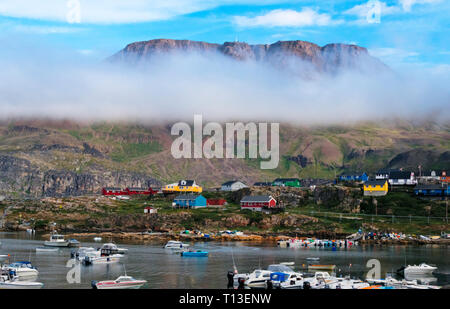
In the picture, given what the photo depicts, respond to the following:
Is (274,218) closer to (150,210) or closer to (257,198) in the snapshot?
(257,198)

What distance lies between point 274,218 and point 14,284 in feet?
324

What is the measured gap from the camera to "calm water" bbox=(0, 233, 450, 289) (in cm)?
7688

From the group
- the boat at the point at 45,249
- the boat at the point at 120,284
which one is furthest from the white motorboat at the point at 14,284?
the boat at the point at 45,249

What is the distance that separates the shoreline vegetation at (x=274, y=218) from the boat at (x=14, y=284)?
235 ft

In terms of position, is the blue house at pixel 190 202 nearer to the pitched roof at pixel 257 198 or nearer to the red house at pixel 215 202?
the red house at pixel 215 202

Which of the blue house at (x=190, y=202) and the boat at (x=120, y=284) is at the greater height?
the blue house at (x=190, y=202)

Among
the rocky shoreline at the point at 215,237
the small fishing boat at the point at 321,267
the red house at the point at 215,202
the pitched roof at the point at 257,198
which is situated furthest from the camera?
the red house at the point at 215,202

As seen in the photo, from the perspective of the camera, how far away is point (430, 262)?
323 ft

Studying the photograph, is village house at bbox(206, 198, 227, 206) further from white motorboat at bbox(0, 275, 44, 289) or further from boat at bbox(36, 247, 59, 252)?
white motorboat at bbox(0, 275, 44, 289)

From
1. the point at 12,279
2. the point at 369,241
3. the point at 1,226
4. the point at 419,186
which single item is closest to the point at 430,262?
the point at 369,241

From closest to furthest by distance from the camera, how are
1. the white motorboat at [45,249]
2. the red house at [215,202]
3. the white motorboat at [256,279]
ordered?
the white motorboat at [256,279], the white motorboat at [45,249], the red house at [215,202]

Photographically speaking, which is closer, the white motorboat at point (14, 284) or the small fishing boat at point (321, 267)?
the white motorboat at point (14, 284)

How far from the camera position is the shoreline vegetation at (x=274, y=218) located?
475ft

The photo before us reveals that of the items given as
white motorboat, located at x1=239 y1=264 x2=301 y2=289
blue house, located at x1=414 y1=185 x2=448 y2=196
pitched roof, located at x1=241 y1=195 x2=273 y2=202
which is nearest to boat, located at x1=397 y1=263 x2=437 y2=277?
white motorboat, located at x1=239 y1=264 x2=301 y2=289
